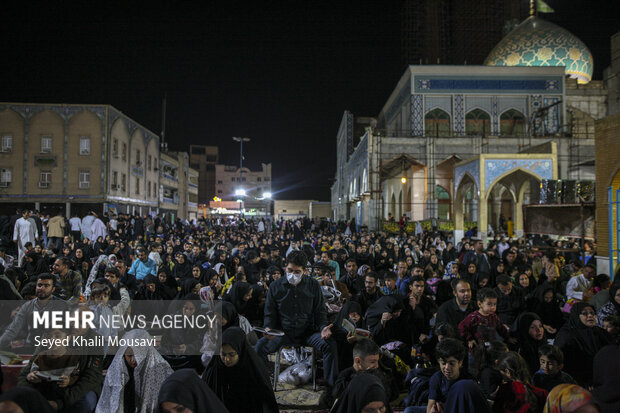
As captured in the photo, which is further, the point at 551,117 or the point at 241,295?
the point at 551,117

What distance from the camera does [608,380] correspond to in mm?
3273

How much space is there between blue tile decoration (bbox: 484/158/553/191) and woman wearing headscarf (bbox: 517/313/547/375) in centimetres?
1279

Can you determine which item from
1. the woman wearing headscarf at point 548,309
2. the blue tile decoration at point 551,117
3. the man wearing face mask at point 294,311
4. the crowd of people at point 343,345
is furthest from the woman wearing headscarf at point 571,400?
the blue tile decoration at point 551,117

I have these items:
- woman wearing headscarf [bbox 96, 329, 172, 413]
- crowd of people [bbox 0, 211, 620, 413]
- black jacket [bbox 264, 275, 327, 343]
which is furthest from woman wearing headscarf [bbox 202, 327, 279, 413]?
black jacket [bbox 264, 275, 327, 343]

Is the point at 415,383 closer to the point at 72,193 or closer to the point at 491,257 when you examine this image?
the point at 491,257

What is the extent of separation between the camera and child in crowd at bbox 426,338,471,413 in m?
3.09

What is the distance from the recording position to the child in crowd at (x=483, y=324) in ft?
→ 13.7

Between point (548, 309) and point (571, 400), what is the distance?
12.5ft

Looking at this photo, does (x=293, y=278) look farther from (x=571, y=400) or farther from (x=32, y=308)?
(x=32, y=308)

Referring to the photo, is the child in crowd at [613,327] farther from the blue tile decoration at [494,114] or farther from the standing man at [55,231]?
the blue tile decoration at [494,114]

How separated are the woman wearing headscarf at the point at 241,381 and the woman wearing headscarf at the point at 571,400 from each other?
6.80 ft

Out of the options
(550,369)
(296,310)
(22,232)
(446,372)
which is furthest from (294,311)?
(22,232)

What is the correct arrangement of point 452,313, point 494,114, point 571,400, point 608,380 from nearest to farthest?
point 571,400 → point 608,380 → point 452,313 → point 494,114

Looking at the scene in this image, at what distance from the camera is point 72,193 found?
82.0 ft
